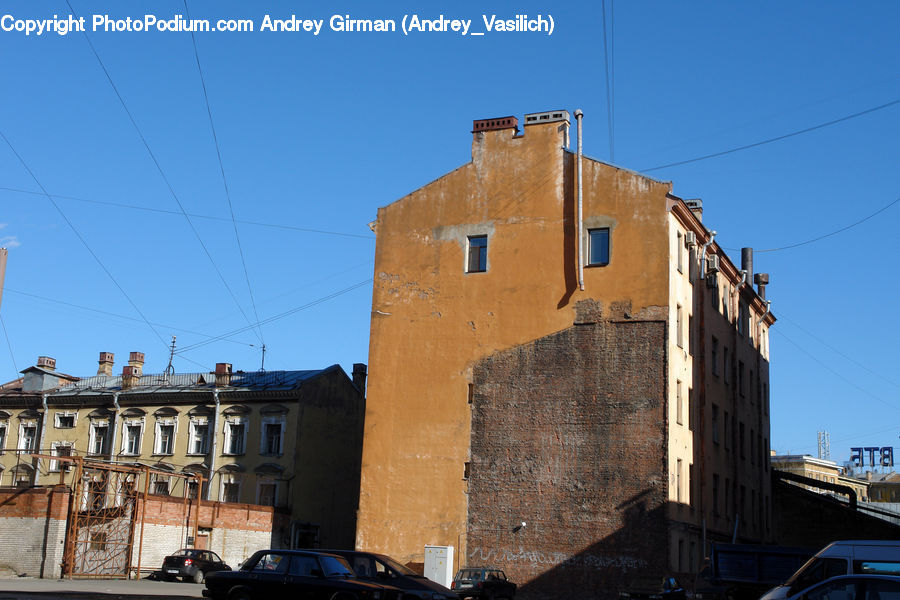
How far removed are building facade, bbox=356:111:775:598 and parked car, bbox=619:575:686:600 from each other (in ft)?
16.7

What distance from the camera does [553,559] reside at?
1298 inches

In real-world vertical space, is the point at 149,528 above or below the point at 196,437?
below

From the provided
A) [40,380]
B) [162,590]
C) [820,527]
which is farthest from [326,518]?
[820,527]

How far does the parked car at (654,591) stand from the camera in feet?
81.8

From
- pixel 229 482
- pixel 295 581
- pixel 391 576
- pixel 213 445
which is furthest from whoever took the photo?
pixel 213 445

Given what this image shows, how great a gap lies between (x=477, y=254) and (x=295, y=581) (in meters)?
20.3

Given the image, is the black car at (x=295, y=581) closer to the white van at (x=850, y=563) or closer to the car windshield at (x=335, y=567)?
the car windshield at (x=335, y=567)

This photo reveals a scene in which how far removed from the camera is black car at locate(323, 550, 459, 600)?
776 inches

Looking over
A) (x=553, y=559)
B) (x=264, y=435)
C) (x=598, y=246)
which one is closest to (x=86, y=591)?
(x=553, y=559)

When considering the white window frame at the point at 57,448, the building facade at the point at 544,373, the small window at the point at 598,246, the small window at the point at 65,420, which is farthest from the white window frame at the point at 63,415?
the small window at the point at 598,246

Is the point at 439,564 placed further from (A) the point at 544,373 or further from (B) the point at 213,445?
(B) the point at 213,445

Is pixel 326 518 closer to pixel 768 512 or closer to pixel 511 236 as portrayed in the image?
pixel 511 236

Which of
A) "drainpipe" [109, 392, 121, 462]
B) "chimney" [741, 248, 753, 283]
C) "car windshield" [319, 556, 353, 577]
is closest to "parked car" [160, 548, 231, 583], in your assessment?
"drainpipe" [109, 392, 121, 462]

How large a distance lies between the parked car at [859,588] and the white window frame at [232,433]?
36142 millimetres
